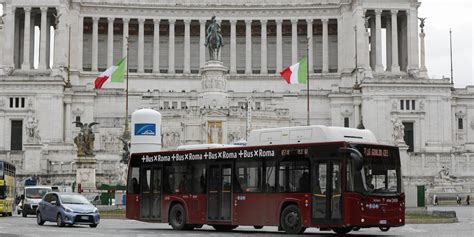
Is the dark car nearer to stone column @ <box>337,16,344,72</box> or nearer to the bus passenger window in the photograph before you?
the bus passenger window

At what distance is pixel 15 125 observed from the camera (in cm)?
9788

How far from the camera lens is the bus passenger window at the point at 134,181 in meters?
39.1

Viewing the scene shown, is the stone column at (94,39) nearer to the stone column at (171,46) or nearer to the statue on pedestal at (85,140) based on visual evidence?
the stone column at (171,46)

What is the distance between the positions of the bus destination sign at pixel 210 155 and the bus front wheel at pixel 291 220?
7.75 feet

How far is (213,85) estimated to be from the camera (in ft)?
317

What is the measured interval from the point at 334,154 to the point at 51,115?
73018 mm

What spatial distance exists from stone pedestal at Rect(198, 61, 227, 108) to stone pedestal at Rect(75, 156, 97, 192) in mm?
28028

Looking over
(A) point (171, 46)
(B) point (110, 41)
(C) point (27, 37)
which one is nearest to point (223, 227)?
(C) point (27, 37)

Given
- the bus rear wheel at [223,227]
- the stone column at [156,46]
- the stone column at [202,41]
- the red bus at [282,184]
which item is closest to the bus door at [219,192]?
the red bus at [282,184]

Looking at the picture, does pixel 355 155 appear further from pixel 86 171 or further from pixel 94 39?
pixel 94 39

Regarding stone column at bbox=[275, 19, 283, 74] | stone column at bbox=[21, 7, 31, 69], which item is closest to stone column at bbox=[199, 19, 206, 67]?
stone column at bbox=[275, 19, 283, 74]

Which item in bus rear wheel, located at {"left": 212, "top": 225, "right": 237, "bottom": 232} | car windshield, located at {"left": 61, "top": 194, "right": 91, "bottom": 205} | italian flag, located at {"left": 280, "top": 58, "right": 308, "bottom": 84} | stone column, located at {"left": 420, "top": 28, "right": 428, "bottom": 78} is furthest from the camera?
stone column, located at {"left": 420, "top": 28, "right": 428, "bottom": 78}

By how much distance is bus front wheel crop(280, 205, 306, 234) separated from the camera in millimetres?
32062

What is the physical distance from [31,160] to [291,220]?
54386 millimetres
